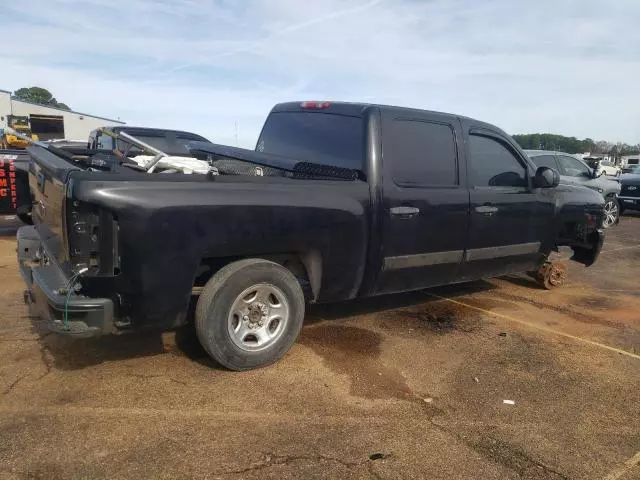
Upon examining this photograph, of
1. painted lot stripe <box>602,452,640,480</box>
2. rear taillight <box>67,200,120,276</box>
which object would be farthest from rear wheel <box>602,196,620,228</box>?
rear taillight <box>67,200,120,276</box>

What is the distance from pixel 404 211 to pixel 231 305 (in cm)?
160

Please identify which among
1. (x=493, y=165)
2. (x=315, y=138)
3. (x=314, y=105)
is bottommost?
(x=493, y=165)

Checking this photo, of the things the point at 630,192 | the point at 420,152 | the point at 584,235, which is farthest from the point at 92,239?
the point at 630,192

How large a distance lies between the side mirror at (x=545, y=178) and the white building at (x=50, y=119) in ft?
142

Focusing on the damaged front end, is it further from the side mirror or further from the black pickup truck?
the side mirror

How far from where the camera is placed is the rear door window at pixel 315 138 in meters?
4.28

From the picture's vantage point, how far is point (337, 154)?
4.38m

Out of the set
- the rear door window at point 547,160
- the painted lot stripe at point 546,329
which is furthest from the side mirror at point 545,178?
the rear door window at point 547,160

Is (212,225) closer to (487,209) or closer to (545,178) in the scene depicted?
(487,209)

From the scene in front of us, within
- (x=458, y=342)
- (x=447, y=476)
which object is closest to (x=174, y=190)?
(x=447, y=476)

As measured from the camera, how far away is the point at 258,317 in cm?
373

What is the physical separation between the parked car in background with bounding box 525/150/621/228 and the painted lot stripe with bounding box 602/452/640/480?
897 centimetres

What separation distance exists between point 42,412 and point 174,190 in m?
1.48

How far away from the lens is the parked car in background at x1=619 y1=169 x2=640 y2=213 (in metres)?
15.0
